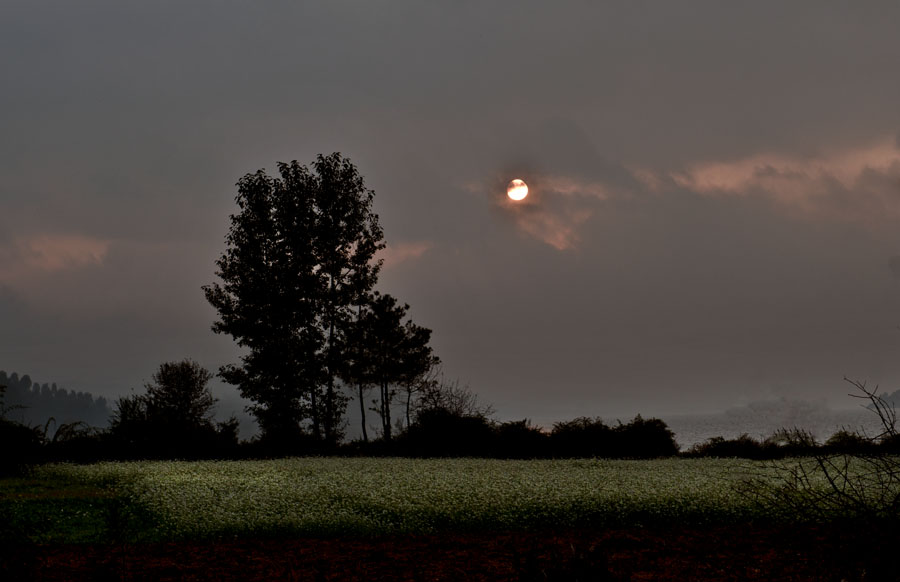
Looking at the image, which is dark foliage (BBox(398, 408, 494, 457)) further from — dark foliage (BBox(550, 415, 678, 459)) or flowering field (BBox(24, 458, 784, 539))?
flowering field (BBox(24, 458, 784, 539))

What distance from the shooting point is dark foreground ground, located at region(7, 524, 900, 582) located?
9.43 m

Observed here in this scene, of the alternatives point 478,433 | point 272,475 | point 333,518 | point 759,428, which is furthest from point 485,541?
point 759,428

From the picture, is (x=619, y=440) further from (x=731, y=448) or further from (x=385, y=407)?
(x=385, y=407)

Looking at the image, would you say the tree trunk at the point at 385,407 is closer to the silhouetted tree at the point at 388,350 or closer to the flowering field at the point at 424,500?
the silhouetted tree at the point at 388,350

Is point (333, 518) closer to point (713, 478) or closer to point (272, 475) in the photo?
point (272, 475)

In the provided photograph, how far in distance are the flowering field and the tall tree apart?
17802 millimetres

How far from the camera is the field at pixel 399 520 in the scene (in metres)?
11.0

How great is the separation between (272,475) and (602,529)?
11.1m

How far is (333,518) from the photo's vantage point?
13.4m

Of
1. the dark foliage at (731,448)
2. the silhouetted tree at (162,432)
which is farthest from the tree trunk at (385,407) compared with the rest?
the dark foliage at (731,448)

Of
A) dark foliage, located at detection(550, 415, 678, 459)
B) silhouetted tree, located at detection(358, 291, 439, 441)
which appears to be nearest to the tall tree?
silhouetted tree, located at detection(358, 291, 439, 441)

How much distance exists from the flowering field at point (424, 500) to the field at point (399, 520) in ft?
0.11

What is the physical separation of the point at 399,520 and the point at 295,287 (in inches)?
1068

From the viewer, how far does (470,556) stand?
10.6 m
